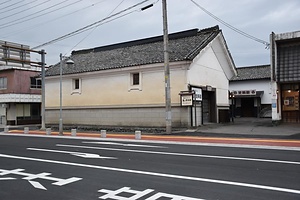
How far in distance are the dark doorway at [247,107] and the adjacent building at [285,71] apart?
1312 centimetres

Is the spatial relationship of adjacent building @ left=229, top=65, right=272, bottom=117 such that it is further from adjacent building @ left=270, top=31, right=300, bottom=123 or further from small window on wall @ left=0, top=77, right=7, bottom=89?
small window on wall @ left=0, top=77, right=7, bottom=89

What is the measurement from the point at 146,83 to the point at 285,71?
10.5 m

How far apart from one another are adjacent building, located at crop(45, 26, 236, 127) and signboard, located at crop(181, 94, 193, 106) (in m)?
0.05

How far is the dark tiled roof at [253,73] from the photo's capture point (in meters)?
34.5

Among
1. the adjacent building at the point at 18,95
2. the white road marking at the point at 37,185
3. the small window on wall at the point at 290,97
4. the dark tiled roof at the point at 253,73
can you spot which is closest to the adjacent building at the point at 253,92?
the dark tiled roof at the point at 253,73

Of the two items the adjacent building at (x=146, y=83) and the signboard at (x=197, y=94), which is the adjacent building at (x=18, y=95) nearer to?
the adjacent building at (x=146, y=83)

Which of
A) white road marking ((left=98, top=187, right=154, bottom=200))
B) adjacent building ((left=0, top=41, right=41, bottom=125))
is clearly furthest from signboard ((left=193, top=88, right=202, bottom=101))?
adjacent building ((left=0, top=41, right=41, bottom=125))

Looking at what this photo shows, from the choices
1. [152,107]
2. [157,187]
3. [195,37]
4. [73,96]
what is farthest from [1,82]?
[157,187]

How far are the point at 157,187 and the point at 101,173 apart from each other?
6.74 ft

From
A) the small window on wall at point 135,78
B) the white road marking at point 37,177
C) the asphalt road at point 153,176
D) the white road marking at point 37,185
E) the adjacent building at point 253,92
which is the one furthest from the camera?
the adjacent building at point 253,92

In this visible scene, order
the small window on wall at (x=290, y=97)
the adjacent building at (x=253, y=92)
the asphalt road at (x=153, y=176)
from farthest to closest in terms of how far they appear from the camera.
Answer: the adjacent building at (x=253, y=92) → the small window on wall at (x=290, y=97) → the asphalt road at (x=153, y=176)

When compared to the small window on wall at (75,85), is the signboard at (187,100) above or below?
below

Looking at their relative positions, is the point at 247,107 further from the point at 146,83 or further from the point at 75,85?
the point at 75,85

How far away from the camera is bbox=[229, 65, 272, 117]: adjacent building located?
33375mm
